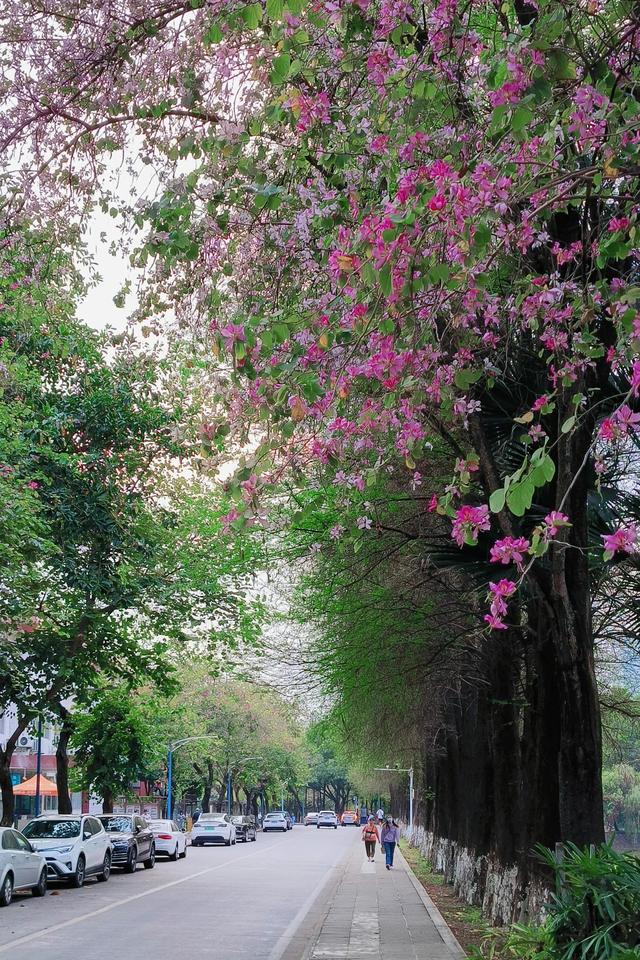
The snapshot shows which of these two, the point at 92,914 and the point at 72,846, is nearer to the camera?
the point at 92,914

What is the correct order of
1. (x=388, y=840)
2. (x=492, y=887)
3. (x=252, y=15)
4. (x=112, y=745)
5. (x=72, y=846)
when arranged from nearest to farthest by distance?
(x=252, y=15) → (x=492, y=887) → (x=72, y=846) → (x=388, y=840) → (x=112, y=745)

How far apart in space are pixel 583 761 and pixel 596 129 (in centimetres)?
543

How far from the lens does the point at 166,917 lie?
18.3 meters

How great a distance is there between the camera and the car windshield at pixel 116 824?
3303cm

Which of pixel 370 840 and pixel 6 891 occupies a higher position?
A: pixel 6 891

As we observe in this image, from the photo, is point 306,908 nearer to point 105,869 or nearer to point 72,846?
point 72,846

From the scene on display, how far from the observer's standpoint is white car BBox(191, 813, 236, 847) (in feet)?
183

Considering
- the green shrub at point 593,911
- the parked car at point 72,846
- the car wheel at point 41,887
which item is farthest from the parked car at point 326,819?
the green shrub at point 593,911

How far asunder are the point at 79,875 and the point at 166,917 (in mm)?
8427

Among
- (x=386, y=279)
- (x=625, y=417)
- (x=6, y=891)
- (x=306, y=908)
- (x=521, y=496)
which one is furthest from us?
(x=306, y=908)

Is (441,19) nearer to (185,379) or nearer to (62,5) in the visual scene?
(62,5)

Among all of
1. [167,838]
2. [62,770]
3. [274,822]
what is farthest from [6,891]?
[274,822]

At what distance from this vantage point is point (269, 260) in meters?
8.80

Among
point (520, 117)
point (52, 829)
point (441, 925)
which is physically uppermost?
point (520, 117)
